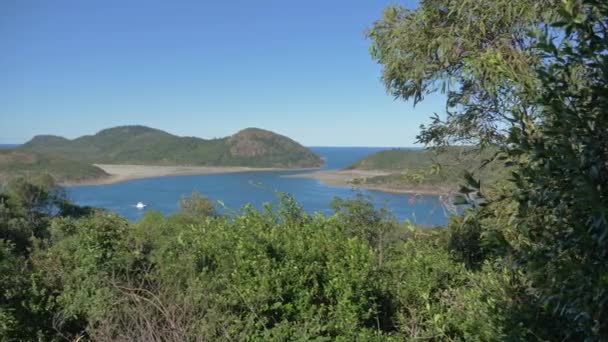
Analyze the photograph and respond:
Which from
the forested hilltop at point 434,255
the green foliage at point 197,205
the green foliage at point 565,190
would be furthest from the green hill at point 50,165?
the green foliage at point 565,190

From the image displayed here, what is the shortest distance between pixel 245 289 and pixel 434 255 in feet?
8.57

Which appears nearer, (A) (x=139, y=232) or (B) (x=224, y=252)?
(B) (x=224, y=252)

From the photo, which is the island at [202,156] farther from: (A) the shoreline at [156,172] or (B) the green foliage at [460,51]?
(B) the green foliage at [460,51]

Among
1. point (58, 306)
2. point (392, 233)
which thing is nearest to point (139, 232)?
point (58, 306)

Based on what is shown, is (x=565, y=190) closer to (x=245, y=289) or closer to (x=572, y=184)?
(x=572, y=184)

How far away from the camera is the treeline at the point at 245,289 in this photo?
317 centimetres

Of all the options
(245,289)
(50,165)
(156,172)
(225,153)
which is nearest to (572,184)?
(245,289)

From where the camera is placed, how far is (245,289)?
349 centimetres

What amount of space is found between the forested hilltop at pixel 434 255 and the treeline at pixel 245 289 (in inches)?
0.7

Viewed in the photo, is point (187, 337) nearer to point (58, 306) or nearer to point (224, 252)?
point (224, 252)

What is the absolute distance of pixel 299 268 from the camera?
3.80 m

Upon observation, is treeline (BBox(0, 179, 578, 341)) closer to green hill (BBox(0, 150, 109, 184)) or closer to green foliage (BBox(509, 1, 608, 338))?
green foliage (BBox(509, 1, 608, 338))

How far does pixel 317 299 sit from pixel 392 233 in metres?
5.17

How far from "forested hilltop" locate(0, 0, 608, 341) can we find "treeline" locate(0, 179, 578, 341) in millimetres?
18
